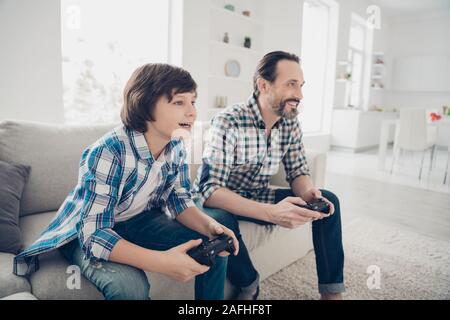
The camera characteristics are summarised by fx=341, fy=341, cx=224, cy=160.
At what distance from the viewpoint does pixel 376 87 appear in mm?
6863

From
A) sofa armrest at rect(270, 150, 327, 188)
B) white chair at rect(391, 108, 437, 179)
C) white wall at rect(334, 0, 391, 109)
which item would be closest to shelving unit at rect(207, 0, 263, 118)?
white wall at rect(334, 0, 391, 109)

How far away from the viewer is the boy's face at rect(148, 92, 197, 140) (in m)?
0.84

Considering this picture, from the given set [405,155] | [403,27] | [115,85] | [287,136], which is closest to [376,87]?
[403,27]

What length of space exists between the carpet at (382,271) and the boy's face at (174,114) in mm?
795

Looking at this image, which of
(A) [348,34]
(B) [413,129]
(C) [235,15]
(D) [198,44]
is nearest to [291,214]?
(D) [198,44]

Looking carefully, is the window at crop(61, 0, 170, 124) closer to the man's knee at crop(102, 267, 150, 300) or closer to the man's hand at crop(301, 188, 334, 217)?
the man's hand at crop(301, 188, 334, 217)

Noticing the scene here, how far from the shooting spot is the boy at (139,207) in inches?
29.1

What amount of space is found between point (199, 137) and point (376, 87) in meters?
6.31

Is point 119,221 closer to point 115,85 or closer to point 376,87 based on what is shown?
point 115,85

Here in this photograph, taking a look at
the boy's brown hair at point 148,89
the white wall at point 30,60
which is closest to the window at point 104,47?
the white wall at point 30,60

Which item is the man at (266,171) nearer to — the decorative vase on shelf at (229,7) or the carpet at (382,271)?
the carpet at (382,271)

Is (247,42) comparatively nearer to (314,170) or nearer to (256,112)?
(314,170)

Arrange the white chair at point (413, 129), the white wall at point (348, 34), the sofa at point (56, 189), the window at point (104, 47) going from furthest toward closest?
the white wall at point (348, 34)
the white chair at point (413, 129)
the window at point (104, 47)
the sofa at point (56, 189)

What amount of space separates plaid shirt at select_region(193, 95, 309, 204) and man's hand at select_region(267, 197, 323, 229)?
223 mm
